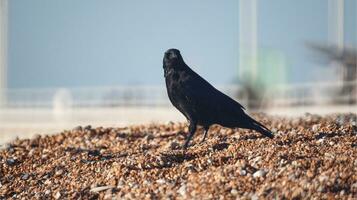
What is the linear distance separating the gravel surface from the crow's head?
1.02m

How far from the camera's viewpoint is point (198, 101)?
10.7m

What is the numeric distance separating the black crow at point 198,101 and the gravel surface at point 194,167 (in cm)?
25

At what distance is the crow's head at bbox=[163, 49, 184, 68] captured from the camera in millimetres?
10945

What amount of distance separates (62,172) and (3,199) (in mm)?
878

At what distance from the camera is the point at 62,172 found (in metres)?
10.3

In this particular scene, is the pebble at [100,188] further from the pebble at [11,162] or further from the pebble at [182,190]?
the pebble at [11,162]

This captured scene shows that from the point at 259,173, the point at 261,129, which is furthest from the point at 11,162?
the point at 259,173

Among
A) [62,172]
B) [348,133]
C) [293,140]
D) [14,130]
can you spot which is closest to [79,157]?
[62,172]

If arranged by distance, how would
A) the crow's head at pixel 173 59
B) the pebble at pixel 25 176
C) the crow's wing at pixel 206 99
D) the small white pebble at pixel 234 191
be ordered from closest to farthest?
the small white pebble at pixel 234 191 → the pebble at pixel 25 176 → the crow's wing at pixel 206 99 → the crow's head at pixel 173 59

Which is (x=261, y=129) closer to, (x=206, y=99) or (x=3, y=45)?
(x=206, y=99)

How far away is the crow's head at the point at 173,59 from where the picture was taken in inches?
431

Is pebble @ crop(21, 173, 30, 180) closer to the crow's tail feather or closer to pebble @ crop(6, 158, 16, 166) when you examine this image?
pebble @ crop(6, 158, 16, 166)

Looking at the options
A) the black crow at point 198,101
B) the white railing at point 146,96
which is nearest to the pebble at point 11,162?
the black crow at point 198,101

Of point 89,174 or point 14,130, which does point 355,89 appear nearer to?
point 14,130
